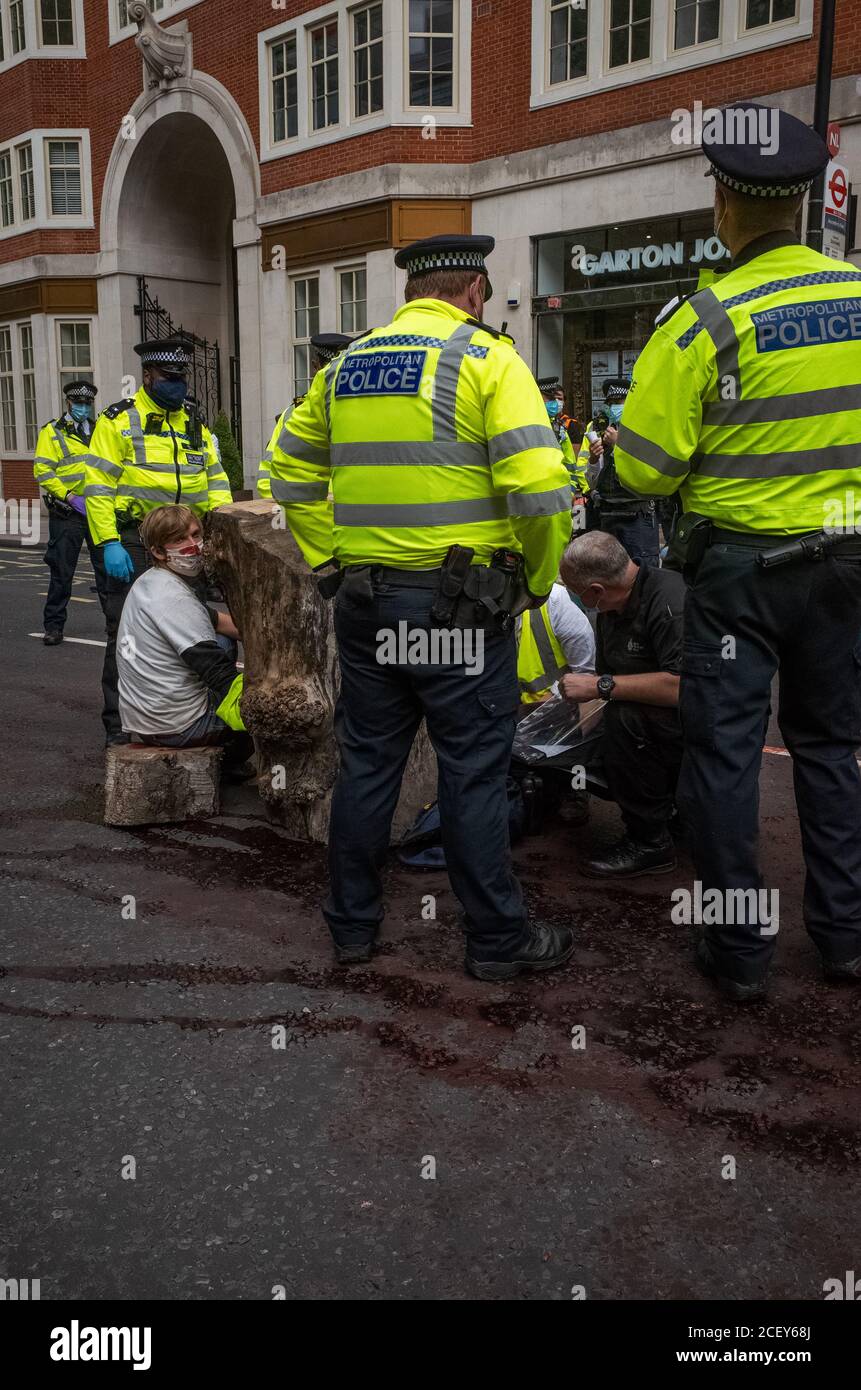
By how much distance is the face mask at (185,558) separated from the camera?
485 centimetres

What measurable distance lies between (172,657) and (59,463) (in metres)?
5.63

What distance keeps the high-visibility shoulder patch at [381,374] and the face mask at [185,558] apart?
1.82 metres

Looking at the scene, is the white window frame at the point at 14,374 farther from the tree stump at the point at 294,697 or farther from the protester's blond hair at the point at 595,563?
the protester's blond hair at the point at 595,563

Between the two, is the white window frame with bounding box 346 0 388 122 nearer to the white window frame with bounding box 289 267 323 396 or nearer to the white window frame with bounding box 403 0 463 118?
the white window frame with bounding box 403 0 463 118

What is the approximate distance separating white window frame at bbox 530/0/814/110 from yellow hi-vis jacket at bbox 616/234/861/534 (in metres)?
11.8

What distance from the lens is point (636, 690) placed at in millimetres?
3939

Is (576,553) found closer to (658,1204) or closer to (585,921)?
(585,921)

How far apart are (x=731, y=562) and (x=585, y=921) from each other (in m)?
1.26

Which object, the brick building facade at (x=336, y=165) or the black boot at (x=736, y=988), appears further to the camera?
the brick building facade at (x=336, y=165)

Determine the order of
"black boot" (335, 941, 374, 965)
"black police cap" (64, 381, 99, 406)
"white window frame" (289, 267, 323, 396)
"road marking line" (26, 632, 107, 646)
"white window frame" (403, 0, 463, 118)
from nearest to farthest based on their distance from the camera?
"black boot" (335, 941, 374, 965) → "road marking line" (26, 632, 107, 646) → "black police cap" (64, 381, 99, 406) → "white window frame" (403, 0, 463, 118) → "white window frame" (289, 267, 323, 396)

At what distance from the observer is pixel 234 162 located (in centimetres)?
1973

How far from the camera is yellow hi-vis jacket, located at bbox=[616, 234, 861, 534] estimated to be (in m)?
2.92

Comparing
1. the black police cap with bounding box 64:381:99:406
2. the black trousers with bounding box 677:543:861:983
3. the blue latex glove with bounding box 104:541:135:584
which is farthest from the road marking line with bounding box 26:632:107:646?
the black trousers with bounding box 677:543:861:983

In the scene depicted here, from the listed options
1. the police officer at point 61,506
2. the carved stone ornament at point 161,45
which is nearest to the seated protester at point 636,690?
the police officer at point 61,506
